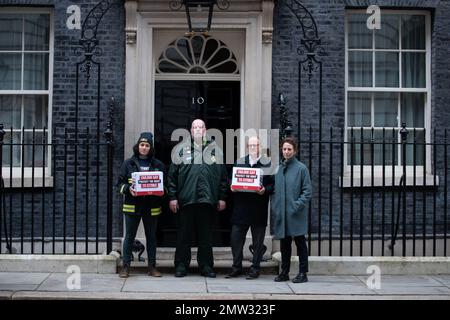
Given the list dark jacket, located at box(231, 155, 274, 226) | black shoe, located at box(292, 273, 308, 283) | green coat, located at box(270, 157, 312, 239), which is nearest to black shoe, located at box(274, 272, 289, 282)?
black shoe, located at box(292, 273, 308, 283)

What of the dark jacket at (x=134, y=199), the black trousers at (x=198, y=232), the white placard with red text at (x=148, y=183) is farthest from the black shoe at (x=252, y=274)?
the white placard with red text at (x=148, y=183)

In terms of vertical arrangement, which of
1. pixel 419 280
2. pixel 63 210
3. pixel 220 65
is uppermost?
pixel 220 65

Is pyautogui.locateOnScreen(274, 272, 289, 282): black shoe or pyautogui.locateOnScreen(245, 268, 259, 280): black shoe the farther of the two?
pyautogui.locateOnScreen(245, 268, 259, 280): black shoe

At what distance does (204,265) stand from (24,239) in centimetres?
290

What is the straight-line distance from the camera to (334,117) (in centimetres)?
1120

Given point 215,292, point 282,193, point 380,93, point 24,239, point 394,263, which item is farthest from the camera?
point 380,93

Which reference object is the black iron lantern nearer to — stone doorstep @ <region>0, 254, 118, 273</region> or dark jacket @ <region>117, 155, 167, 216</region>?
dark jacket @ <region>117, 155, 167, 216</region>

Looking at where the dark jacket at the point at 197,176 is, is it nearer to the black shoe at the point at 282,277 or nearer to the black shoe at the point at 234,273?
the black shoe at the point at 234,273

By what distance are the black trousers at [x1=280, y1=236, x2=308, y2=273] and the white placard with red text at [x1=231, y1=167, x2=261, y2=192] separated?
0.77 meters

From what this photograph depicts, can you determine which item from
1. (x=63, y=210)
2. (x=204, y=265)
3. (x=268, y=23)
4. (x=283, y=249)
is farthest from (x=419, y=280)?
(x=63, y=210)

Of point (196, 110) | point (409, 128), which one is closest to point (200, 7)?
point (196, 110)

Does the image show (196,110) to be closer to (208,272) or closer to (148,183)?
(148,183)

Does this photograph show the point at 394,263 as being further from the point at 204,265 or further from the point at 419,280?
the point at 204,265

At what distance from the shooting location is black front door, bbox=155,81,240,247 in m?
11.2
